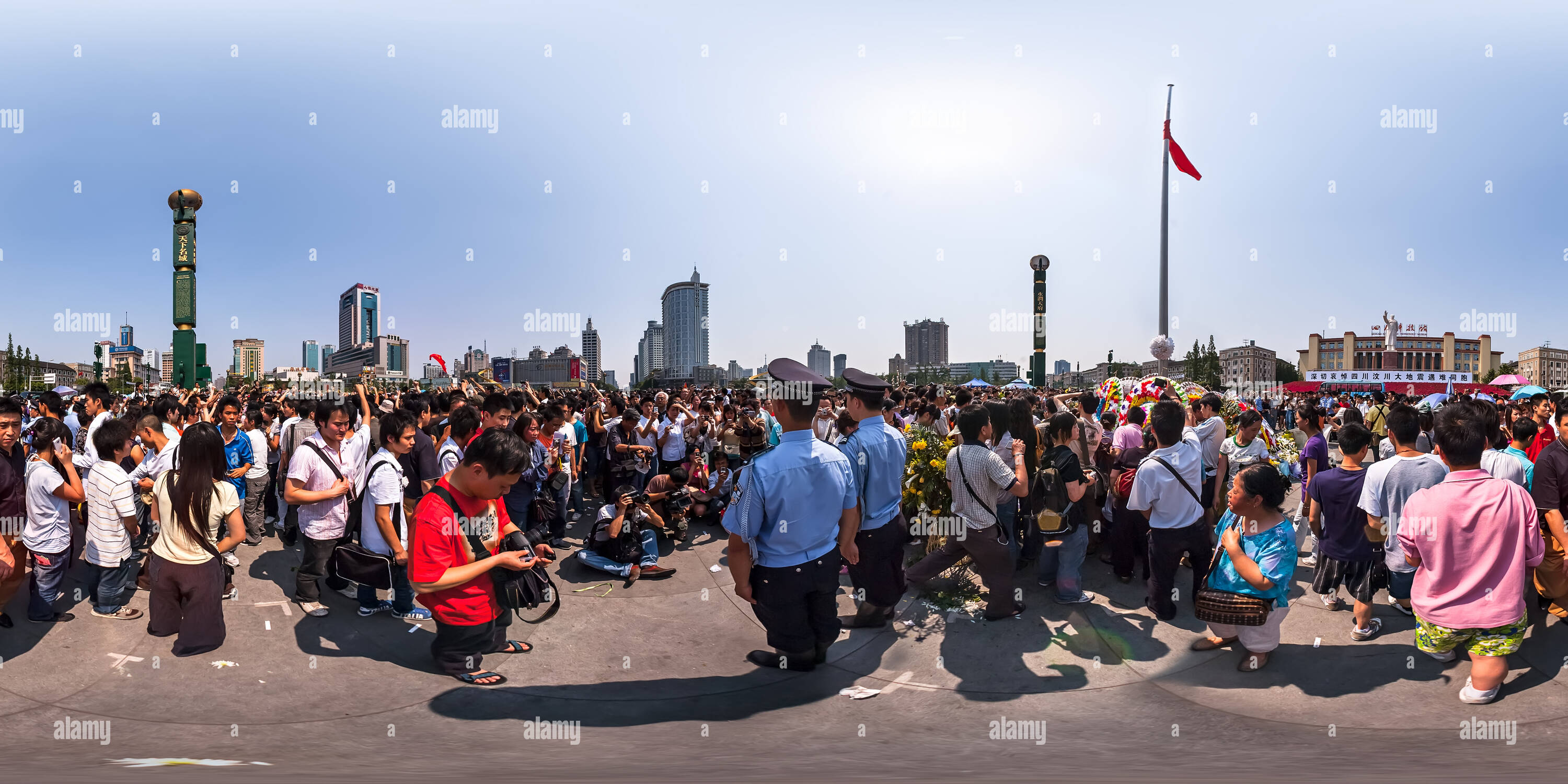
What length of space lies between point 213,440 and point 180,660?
1431 millimetres

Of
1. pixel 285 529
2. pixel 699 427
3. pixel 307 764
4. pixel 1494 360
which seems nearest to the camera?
pixel 307 764

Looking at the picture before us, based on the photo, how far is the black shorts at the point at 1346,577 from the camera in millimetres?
4891

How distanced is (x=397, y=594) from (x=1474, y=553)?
7.05 metres

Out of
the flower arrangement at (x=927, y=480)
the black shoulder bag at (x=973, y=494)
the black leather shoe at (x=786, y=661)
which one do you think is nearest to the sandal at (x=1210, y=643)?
the black shoulder bag at (x=973, y=494)

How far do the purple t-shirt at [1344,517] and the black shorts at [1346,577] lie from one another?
0.04 m

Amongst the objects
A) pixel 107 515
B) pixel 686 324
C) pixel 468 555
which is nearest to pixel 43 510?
pixel 107 515

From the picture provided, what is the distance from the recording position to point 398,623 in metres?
5.39

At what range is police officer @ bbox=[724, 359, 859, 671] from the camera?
414 cm

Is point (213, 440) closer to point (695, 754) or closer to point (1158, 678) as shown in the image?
point (695, 754)

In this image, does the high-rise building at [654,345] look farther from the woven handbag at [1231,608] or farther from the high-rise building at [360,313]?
the woven handbag at [1231,608]

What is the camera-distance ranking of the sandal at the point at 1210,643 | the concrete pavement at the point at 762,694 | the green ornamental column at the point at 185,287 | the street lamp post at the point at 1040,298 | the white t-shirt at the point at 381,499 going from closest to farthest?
1. the concrete pavement at the point at 762,694
2. the sandal at the point at 1210,643
3. the white t-shirt at the point at 381,499
4. the green ornamental column at the point at 185,287
5. the street lamp post at the point at 1040,298

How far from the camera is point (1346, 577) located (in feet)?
16.9

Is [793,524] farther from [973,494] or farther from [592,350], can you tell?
[592,350]

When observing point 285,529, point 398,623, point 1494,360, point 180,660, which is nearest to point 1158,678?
point 398,623
